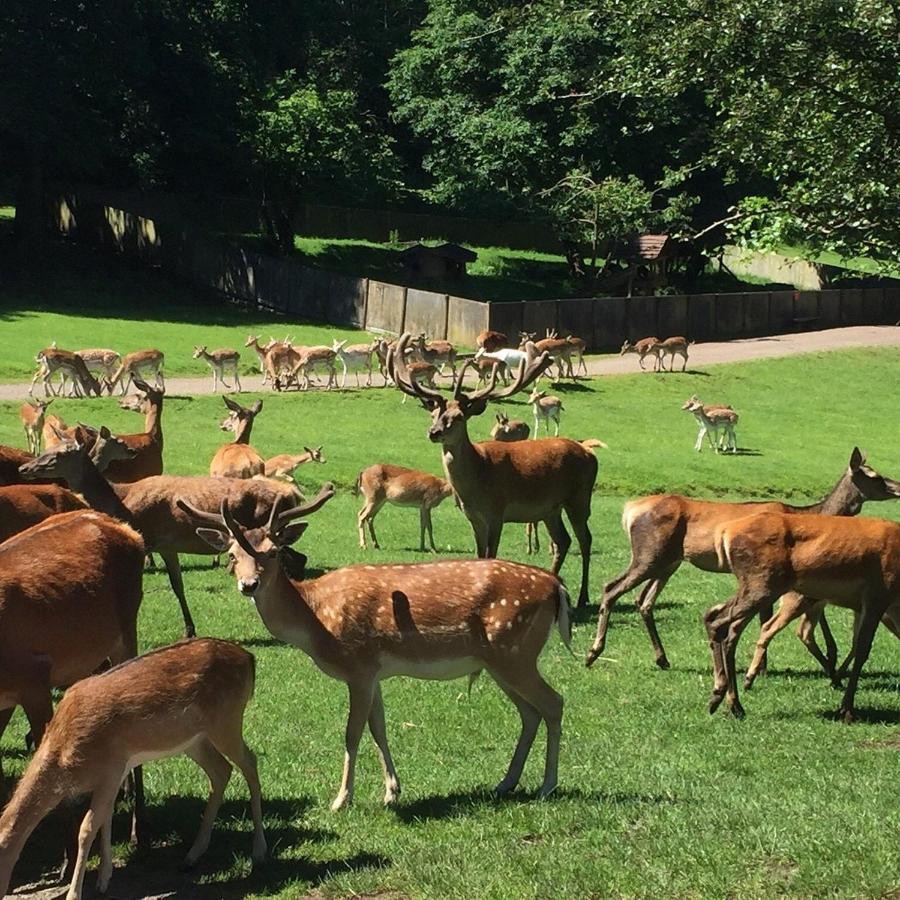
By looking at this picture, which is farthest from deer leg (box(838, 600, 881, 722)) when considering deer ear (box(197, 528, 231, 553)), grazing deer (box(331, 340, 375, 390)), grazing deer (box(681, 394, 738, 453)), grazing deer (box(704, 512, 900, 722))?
grazing deer (box(331, 340, 375, 390))

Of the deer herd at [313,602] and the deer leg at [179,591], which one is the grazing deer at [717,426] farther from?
the deer leg at [179,591]

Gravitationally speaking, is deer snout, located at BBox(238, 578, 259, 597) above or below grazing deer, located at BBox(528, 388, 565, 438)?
above

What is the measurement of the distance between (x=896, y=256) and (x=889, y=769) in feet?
25.4

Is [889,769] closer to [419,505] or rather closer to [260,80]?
[419,505]

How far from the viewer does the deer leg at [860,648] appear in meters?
11.2

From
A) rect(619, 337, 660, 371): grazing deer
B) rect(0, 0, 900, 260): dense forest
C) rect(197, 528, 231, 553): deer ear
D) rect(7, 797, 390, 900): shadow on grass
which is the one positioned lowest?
rect(7, 797, 390, 900): shadow on grass

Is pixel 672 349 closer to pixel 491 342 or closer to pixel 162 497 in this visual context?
pixel 491 342

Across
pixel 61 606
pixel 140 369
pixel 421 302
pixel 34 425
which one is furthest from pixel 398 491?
pixel 421 302

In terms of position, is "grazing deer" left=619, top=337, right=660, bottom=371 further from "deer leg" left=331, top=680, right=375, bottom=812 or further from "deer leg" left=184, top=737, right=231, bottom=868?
"deer leg" left=184, top=737, right=231, bottom=868

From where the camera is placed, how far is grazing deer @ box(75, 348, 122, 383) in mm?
32562

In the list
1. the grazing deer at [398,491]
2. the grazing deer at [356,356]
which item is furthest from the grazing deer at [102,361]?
the grazing deer at [398,491]

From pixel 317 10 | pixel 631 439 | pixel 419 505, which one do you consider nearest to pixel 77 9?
pixel 317 10

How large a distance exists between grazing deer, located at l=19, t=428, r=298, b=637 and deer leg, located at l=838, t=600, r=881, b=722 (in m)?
5.02

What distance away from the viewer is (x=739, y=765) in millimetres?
9703
